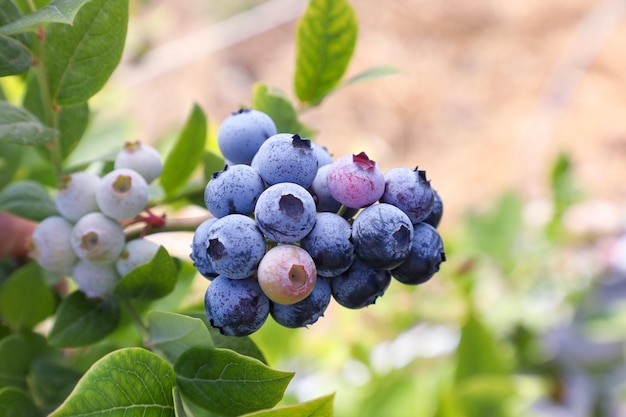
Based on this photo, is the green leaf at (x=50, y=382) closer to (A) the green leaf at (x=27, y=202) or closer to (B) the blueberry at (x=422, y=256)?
(A) the green leaf at (x=27, y=202)

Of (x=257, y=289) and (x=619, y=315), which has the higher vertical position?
(x=619, y=315)

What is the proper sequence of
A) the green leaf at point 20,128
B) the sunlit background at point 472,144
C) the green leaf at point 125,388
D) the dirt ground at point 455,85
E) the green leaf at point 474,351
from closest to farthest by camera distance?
the green leaf at point 125,388 < the green leaf at point 20,128 < the green leaf at point 474,351 < the sunlit background at point 472,144 < the dirt ground at point 455,85

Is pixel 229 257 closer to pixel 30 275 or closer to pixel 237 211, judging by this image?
pixel 237 211

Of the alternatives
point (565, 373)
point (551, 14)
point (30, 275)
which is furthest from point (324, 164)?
point (551, 14)

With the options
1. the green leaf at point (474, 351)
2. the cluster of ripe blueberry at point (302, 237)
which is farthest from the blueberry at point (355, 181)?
the green leaf at point (474, 351)

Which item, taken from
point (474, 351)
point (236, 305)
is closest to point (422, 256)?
point (236, 305)

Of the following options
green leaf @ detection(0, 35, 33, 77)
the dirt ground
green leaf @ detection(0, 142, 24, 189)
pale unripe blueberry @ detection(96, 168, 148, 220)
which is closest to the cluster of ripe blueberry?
pale unripe blueberry @ detection(96, 168, 148, 220)

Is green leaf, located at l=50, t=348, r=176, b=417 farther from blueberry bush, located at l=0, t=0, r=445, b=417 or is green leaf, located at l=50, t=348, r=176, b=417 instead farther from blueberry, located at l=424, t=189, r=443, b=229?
blueberry, located at l=424, t=189, r=443, b=229
